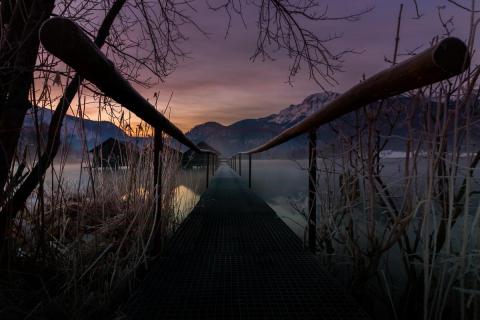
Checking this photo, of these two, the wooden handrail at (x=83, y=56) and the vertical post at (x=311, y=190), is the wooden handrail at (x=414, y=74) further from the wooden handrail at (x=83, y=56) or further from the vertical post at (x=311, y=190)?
the wooden handrail at (x=83, y=56)

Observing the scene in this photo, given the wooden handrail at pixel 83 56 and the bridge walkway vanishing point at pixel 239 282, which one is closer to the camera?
the wooden handrail at pixel 83 56

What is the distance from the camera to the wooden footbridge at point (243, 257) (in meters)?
0.84

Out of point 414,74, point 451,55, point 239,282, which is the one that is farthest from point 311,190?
point 451,55

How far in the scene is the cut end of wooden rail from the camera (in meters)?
0.75

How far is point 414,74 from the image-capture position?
0.87 metres

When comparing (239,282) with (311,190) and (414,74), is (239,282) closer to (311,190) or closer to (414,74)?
(311,190)

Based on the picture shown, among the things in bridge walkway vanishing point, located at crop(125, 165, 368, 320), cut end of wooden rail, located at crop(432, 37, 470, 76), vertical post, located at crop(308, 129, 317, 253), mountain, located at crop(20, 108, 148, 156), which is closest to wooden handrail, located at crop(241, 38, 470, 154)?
cut end of wooden rail, located at crop(432, 37, 470, 76)

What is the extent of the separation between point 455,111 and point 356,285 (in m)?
0.94

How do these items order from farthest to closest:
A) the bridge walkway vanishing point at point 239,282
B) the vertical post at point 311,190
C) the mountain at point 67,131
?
1. the vertical post at point 311,190
2. the mountain at point 67,131
3. the bridge walkway vanishing point at point 239,282

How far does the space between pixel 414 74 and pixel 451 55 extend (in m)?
0.11

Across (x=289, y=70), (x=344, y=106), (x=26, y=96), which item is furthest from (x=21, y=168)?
(x=289, y=70)

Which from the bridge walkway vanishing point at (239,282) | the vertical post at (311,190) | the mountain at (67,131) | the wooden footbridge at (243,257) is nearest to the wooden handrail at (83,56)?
the wooden footbridge at (243,257)

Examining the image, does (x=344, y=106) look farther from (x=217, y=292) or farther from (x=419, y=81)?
(x=217, y=292)

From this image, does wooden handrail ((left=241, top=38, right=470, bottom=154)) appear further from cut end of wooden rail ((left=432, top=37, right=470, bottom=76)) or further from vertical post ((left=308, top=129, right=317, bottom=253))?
vertical post ((left=308, top=129, right=317, bottom=253))
